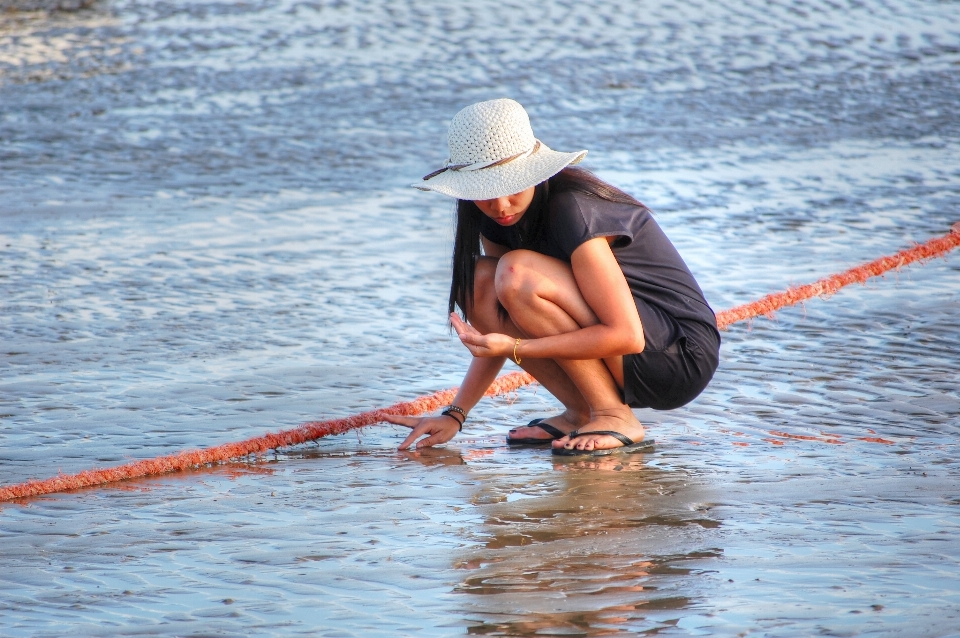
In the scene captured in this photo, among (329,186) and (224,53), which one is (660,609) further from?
(224,53)

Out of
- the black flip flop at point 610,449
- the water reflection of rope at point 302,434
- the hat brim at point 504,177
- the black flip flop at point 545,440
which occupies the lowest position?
the water reflection of rope at point 302,434

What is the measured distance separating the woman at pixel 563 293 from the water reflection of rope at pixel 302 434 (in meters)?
0.24

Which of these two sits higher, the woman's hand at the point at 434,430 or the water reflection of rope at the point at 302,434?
the woman's hand at the point at 434,430

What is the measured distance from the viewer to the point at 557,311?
3.04m

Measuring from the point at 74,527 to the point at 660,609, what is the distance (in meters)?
1.34

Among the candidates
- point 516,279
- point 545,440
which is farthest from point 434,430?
point 516,279

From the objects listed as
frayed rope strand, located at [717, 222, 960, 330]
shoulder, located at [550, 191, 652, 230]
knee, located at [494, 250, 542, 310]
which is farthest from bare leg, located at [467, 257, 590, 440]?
frayed rope strand, located at [717, 222, 960, 330]

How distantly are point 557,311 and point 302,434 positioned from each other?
0.84 metres

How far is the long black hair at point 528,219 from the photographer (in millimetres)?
3029

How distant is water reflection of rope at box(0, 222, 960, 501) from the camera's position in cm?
295

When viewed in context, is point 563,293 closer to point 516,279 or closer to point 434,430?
point 516,279

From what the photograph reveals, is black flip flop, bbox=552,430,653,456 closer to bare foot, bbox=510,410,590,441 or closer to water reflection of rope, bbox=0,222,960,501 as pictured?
bare foot, bbox=510,410,590,441

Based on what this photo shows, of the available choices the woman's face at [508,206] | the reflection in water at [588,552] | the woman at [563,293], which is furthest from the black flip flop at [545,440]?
the woman's face at [508,206]

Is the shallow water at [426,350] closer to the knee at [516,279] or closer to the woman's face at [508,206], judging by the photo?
the knee at [516,279]
